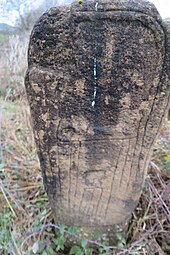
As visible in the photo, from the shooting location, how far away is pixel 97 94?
1.01 m

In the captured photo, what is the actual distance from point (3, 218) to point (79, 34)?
106 centimetres

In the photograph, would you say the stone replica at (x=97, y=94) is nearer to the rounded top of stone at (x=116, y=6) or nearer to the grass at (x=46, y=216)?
the rounded top of stone at (x=116, y=6)

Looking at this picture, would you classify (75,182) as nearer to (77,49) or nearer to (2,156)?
(77,49)

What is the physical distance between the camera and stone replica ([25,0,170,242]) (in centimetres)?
90

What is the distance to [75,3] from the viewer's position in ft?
2.98

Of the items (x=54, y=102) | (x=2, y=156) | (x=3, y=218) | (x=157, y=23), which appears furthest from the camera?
(x=2, y=156)

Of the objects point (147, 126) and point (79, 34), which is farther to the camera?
point (147, 126)

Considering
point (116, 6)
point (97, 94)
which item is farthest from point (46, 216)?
point (116, 6)

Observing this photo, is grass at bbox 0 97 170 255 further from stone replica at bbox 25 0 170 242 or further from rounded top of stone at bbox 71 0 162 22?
rounded top of stone at bbox 71 0 162 22

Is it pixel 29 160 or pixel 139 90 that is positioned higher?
pixel 139 90

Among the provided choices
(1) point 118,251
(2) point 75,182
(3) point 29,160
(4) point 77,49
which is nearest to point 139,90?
(4) point 77,49

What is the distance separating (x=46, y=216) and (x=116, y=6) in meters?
1.07

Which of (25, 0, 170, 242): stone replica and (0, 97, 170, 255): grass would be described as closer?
(25, 0, 170, 242): stone replica

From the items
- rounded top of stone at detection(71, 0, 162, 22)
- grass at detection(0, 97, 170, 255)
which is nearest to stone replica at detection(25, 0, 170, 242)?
rounded top of stone at detection(71, 0, 162, 22)
